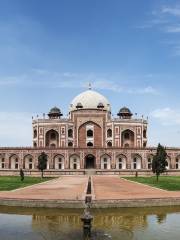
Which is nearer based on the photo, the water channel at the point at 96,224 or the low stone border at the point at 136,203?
the water channel at the point at 96,224

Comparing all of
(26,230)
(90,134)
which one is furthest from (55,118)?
(26,230)

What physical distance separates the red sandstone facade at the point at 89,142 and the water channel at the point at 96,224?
50813 millimetres

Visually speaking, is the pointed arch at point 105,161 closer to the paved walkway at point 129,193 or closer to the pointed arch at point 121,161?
the pointed arch at point 121,161

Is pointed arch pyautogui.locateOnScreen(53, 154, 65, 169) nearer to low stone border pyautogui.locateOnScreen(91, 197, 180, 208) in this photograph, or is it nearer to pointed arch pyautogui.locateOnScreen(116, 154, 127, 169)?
pointed arch pyautogui.locateOnScreen(116, 154, 127, 169)

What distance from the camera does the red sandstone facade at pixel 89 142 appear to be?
7619 cm

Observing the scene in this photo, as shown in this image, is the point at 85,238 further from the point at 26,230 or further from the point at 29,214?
the point at 29,214

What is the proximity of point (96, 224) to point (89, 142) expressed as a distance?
67486 millimetres

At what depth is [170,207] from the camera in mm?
25844

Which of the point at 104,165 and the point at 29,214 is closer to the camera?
the point at 29,214

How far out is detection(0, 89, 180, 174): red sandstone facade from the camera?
250 feet

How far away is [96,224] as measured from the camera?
19578 millimetres

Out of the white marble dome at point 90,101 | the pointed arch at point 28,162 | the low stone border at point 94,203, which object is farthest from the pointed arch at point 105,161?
the low stone border at point 94,203

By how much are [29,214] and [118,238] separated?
7.93m

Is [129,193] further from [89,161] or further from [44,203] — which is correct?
[89,161]
